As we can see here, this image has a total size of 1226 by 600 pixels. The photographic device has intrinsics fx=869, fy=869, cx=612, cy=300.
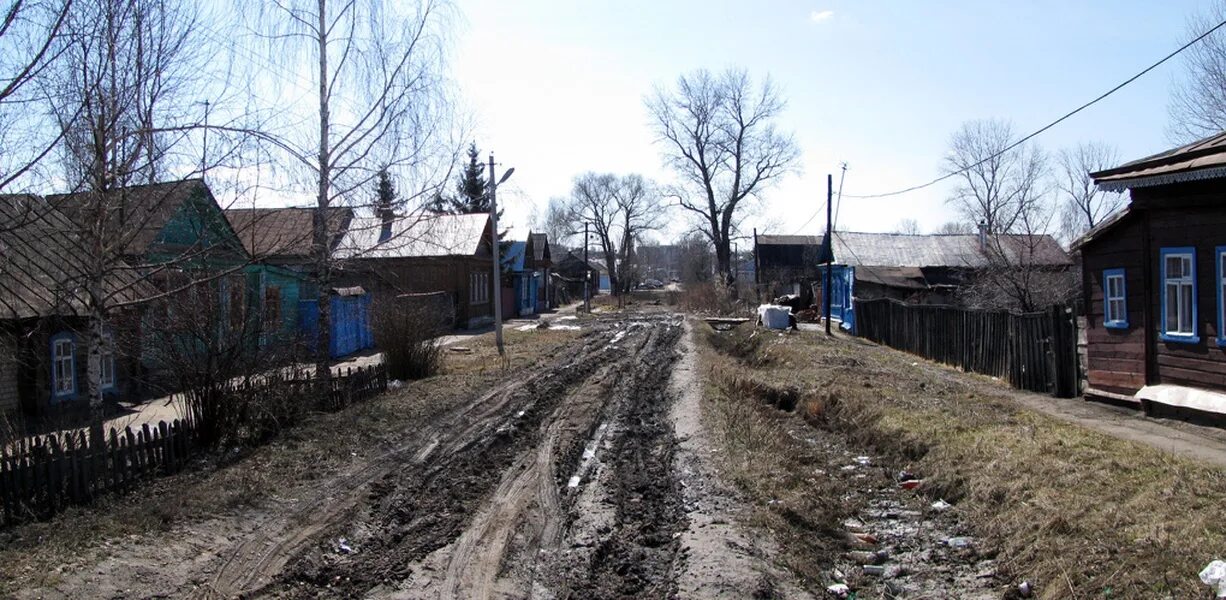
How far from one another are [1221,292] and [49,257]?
14.4m

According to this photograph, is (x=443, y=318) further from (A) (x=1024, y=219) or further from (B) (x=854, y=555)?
(A) (x=1024, y=219)

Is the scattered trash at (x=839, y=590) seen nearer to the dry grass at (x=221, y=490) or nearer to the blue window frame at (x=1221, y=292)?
the dry grass at (x=221, y=490)

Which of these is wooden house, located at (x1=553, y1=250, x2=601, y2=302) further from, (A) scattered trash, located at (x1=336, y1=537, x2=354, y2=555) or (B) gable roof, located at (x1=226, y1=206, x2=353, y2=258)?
(A) scattered trash, located at (x1=336, y1=537, x2=354, y2=555)

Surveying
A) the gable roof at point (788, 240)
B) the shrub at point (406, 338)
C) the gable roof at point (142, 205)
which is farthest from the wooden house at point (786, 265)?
the gable roof at point (142, 205)

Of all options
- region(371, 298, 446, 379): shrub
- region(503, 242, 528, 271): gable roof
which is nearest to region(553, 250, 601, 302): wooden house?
region(503, 242, 528, 271): gable roof

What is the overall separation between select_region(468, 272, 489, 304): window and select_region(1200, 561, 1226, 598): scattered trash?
3577 centimetres

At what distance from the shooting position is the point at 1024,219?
28.3m

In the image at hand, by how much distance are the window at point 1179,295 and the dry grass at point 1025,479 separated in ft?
7.87

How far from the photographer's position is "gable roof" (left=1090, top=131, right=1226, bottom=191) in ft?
35.7

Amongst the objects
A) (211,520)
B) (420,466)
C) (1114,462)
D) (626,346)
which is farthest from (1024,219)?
(211,520)

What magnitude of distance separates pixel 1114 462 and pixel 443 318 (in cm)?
1482

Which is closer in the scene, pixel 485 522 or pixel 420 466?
pixel 485 522

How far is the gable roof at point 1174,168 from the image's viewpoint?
Result: 35.7 ft

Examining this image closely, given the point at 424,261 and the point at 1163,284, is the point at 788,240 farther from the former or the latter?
the point at 1163,284
